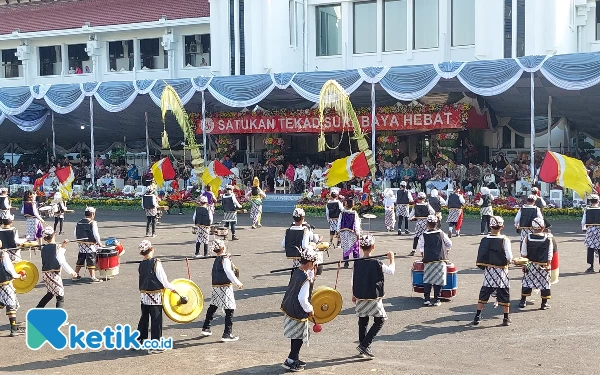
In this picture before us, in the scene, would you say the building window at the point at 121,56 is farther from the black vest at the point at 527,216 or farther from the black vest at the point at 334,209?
the black vest at the point at 527,216

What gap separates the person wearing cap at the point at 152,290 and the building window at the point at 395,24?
81.1ft

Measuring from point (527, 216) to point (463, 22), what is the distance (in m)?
17.8

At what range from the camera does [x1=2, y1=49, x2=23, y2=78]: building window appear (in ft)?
141

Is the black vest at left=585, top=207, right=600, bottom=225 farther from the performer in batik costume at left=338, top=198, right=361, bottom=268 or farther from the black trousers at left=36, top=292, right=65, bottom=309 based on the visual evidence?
the black trousers at left=36, top=292, right=65, bottom=309

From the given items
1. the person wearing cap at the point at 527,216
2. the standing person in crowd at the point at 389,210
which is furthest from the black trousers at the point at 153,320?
the standing person in crowd at the point at 389,210

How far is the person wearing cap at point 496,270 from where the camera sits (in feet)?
38.5

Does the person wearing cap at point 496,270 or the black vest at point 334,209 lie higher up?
the black vest at point 334,209

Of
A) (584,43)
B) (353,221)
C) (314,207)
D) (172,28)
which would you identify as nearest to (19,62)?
(172,28)

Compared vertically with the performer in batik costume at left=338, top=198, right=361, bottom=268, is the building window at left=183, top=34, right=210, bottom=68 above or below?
above

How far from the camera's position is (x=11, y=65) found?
43.0 meters

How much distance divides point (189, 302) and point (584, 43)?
27728mm

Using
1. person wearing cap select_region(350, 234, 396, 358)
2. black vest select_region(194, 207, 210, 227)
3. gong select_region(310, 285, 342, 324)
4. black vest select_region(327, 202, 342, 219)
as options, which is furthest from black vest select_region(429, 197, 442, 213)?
gong select_region(310, 285, 342, 324)

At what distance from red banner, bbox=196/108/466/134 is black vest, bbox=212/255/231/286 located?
18.4m

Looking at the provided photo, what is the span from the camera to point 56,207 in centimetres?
2155
